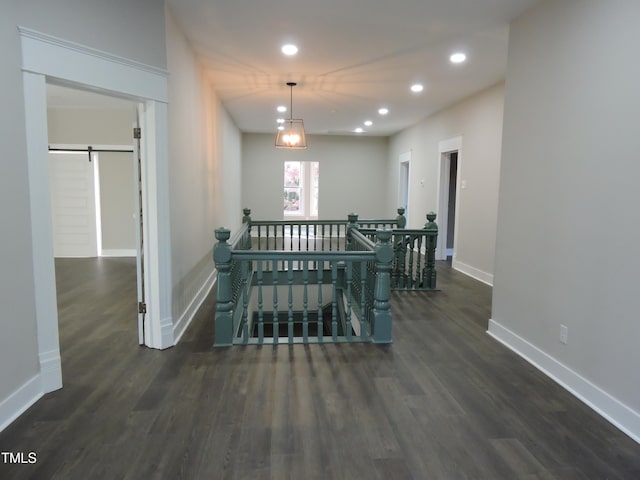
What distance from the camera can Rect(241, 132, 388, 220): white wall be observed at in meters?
11.2

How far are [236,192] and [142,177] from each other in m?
6.34

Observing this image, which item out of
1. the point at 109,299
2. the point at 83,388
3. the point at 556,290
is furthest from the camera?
the point at 109,299

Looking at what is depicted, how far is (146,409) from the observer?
2463 mm

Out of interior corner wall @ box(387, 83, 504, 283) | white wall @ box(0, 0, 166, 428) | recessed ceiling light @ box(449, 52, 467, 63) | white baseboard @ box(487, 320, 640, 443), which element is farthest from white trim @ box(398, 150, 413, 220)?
white wall @ box(0, 0, 166, 428)

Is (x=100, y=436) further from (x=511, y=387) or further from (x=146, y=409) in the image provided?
(x=511, y=387)

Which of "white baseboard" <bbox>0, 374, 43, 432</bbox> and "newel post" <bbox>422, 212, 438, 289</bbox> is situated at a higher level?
"newel post" <bbox>422, 212, 438, 289</bbox>

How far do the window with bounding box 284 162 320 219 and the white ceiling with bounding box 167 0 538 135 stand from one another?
6.52 meters

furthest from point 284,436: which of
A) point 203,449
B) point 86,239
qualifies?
point 86,239

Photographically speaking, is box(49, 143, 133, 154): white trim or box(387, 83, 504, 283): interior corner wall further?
box(49, 143, 133, 154): white trim

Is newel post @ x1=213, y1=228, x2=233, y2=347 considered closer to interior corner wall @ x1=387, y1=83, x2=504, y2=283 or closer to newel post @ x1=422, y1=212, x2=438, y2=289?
newel post @ x1=422, y1=212, x2=438, y2=289

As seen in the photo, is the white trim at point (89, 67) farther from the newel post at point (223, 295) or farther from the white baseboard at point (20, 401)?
the white baseboard at point (20, 401)

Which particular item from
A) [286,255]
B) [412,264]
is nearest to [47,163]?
[286,255]

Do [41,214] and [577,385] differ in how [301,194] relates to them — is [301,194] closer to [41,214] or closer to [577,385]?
[41,214]

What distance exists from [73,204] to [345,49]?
599 cm
